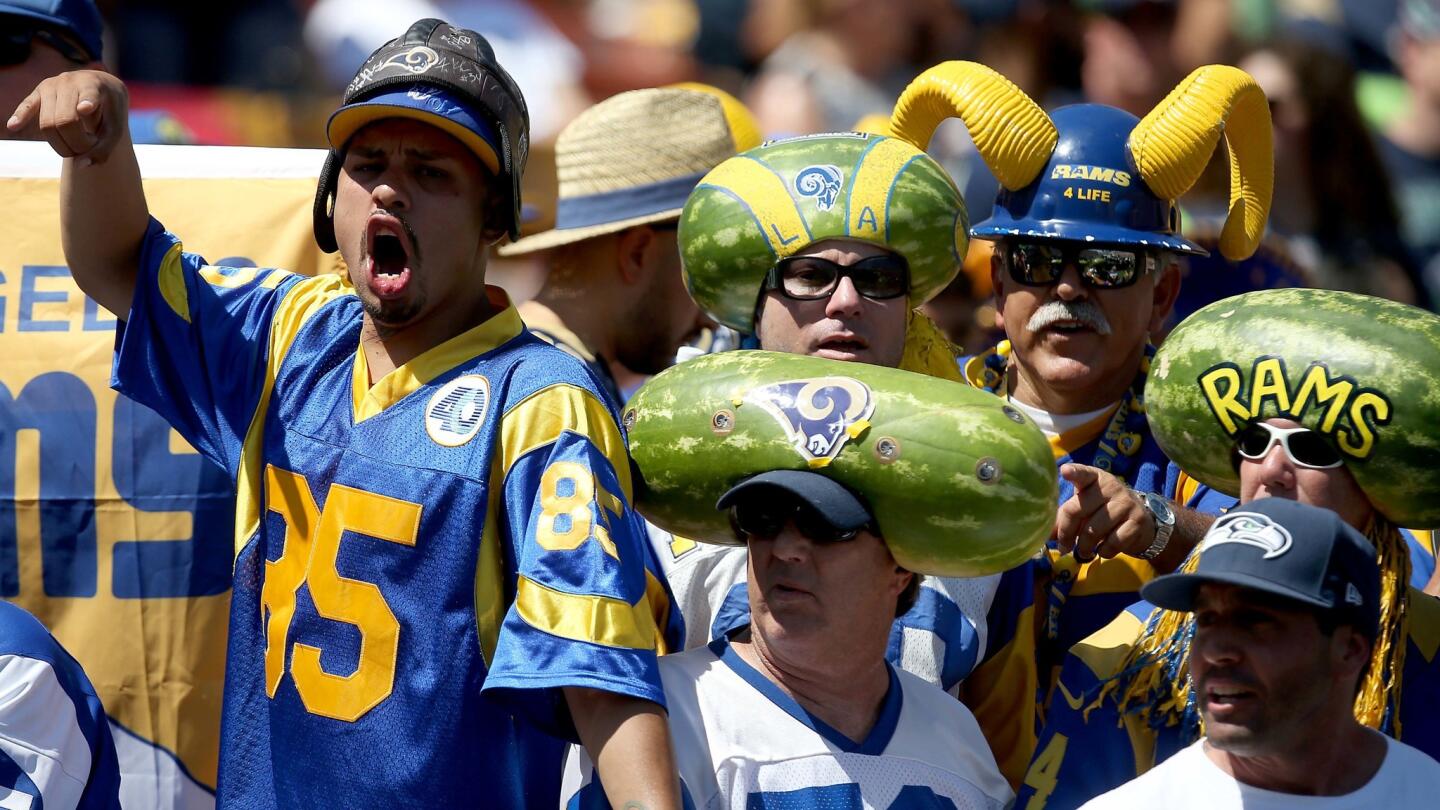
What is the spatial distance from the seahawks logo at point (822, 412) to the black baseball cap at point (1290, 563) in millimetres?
528

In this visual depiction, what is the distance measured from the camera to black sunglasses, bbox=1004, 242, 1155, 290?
4.33m

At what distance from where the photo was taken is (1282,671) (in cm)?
289

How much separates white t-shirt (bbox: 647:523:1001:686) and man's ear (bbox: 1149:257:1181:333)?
3.36ft

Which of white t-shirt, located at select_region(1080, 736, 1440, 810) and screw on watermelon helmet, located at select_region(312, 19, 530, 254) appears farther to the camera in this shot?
screw on watermelon helmet, located at select_region(312, 19, 530, 254)

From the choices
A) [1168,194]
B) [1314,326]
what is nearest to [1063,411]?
[1168,194]

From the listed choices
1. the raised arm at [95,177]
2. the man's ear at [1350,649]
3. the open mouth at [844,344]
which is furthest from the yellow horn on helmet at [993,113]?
the raised arm at [95,177]

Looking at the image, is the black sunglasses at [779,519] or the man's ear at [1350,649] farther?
the black sunglasses at [779,519]

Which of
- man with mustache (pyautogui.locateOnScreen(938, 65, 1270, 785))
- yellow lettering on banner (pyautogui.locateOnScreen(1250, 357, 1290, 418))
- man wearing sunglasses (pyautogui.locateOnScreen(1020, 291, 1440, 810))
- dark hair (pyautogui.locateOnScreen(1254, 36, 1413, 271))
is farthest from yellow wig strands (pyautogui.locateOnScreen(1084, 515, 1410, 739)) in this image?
dark hair (pyautogui.locateOnScreen(1254, 36, 1413, 271))

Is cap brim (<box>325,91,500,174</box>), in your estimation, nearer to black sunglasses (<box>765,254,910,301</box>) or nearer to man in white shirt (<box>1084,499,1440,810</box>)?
black sunglasses (<box>765,254,910,301</box>)

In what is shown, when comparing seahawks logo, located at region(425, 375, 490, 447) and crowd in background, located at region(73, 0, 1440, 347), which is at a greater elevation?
seahawks logo, located at region(425, 375, 490, 447)

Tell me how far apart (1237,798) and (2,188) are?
290 cm

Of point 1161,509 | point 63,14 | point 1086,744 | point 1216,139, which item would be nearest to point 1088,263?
point 1216,139

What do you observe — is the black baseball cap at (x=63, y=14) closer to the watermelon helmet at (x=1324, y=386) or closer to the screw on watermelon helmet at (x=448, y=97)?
the screw on watermelon helmet at (x=448, y=97)

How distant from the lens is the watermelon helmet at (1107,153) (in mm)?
4316
